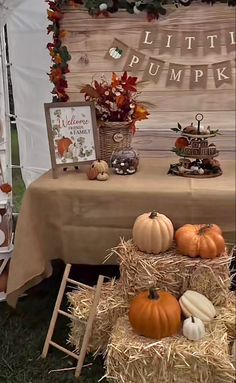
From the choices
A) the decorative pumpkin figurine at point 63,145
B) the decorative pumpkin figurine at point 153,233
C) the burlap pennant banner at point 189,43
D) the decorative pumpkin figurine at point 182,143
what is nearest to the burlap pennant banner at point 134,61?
the burlap pennant banner at point 189,43

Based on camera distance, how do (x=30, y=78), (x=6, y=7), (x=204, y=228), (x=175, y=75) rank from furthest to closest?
(x=30, y=78)
(x=6, y=7)
(x=175, y=75)
(x=204, y=228)

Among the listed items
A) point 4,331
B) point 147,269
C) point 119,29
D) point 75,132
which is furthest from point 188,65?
point 4,331

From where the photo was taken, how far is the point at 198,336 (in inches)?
81.9

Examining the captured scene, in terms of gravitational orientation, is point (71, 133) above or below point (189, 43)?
below

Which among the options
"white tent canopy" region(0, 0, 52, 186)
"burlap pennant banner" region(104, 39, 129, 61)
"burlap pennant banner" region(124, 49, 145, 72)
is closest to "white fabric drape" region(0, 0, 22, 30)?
"white tent canopy" region(0, 0, 52, 186)

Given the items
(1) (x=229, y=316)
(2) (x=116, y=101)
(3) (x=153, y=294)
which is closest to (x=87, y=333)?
(3) (x=153, y=294)

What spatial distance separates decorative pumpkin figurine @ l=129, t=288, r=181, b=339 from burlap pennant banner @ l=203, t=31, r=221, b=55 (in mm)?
1499

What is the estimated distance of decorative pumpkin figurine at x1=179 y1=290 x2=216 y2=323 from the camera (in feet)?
7.23

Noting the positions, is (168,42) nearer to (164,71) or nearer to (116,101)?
(164,71)

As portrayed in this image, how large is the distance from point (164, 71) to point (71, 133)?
0.76 meters

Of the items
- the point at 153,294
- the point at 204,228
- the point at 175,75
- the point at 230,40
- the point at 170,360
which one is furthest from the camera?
the point at 175,75

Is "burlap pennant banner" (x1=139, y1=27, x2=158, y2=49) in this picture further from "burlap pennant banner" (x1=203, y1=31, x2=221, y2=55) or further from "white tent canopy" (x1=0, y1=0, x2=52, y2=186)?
"white tent canopy" (x1=0, y1=0, x2=52, y2=186)

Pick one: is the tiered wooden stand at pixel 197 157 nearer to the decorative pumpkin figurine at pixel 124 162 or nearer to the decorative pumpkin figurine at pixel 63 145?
the decorative pumpkin figurine at pixel 124 162

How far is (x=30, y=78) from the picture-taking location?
399cm
